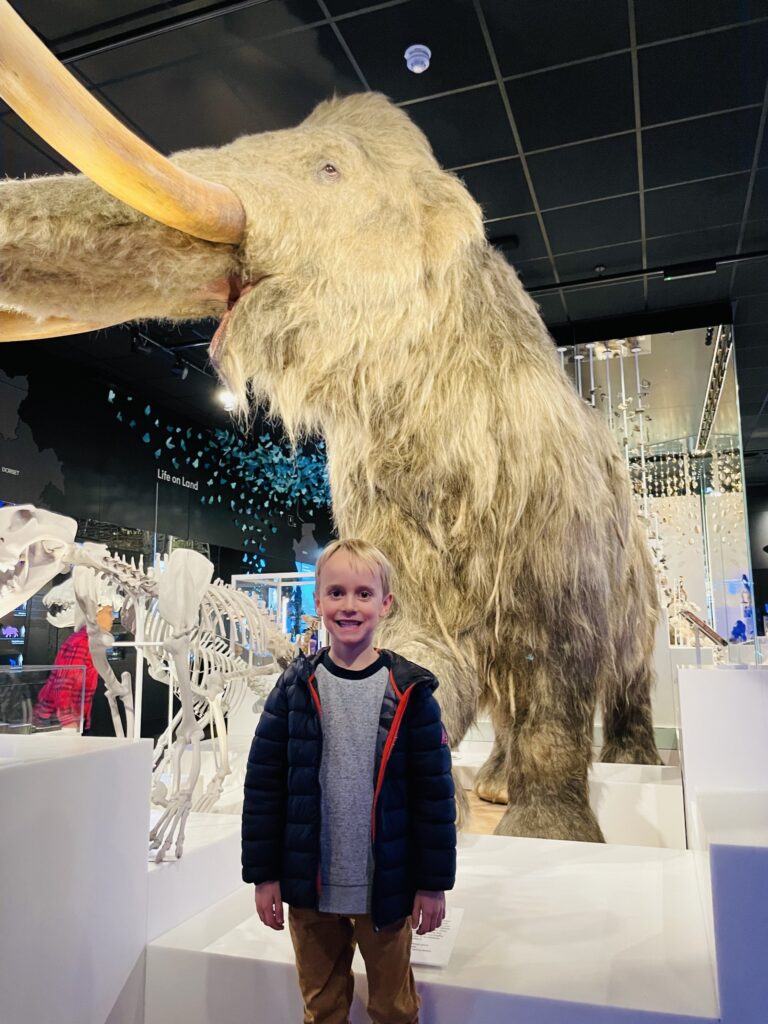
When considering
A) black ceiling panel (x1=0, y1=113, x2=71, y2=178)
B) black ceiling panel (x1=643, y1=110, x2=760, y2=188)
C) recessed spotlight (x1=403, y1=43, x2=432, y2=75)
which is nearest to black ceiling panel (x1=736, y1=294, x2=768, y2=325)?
black ceiling panel (x1=643, y1=110, x2=760, y2=188)

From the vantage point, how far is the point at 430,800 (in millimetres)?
1132

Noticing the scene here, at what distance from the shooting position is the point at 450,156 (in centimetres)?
294

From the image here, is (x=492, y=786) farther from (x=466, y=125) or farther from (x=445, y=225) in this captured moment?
(x=466, y=125)

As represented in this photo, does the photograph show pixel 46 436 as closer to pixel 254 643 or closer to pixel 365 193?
pixel 254 643

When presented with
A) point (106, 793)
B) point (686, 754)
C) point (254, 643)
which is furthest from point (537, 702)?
point (254, 643)

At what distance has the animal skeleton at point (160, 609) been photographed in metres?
1.81

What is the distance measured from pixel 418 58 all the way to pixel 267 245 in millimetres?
1178

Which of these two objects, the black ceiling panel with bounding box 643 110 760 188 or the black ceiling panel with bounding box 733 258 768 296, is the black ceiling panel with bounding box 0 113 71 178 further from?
the black ceiling panel with bounding box 733 258 768 296

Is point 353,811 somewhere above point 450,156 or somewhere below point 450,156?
below

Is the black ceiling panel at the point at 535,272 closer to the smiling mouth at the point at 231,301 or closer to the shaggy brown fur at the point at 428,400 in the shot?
the shaggy brown fur at the point at 428,400

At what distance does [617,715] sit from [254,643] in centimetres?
130

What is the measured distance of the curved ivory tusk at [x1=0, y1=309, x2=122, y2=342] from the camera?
1661 millimetres

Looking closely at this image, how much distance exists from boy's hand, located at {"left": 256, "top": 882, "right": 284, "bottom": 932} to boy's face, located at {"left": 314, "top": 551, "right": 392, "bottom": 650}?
35 cm

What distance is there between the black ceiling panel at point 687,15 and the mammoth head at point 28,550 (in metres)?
2.17
